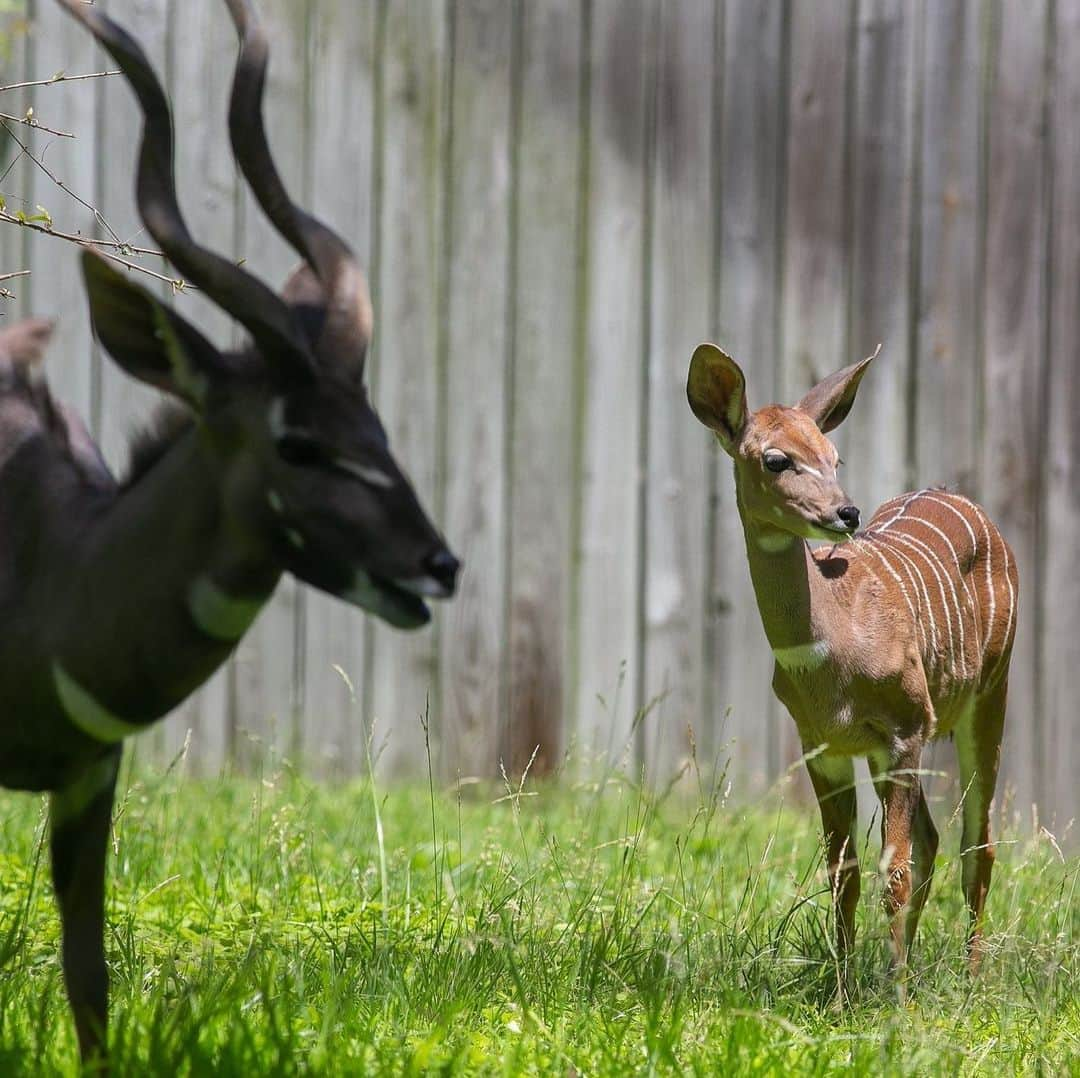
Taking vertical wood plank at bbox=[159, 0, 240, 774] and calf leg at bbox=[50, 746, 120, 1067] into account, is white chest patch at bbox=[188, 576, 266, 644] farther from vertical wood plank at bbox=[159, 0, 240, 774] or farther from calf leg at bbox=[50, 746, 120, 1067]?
vertical wood plank at bbox=[159, 0, 240, 774]

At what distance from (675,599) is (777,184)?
1546 millimetres

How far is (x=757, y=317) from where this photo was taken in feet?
18.5

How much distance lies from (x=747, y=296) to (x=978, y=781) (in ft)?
6.81

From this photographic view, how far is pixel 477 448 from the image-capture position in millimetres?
5625

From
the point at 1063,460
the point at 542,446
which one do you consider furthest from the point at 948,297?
the point at 542,446

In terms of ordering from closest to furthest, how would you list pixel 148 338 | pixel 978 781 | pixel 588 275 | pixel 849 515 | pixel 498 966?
pixel 148 338 → pixel 498 966 → pixel 849 515 → pixel 978 781 → pixel 588 275

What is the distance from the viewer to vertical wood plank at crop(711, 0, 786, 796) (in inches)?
220

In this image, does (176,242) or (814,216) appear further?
(814,216)

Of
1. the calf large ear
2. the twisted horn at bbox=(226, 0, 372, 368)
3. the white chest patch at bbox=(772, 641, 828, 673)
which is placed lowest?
the white chest patch at bbox=(772, 641, 828, 673)

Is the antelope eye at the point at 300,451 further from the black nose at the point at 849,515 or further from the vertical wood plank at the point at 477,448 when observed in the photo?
the vertical wood plank at the point at 477,448

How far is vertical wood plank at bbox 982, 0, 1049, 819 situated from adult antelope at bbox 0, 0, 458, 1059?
3.74 m

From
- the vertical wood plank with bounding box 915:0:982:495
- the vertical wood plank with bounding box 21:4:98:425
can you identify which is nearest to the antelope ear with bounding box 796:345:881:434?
the vertical wood plank with bounding box 915:0:982:495

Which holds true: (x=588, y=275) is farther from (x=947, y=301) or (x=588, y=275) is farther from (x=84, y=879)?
(x=84, y=879)

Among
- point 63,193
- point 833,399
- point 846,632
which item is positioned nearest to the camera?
point 846,632
